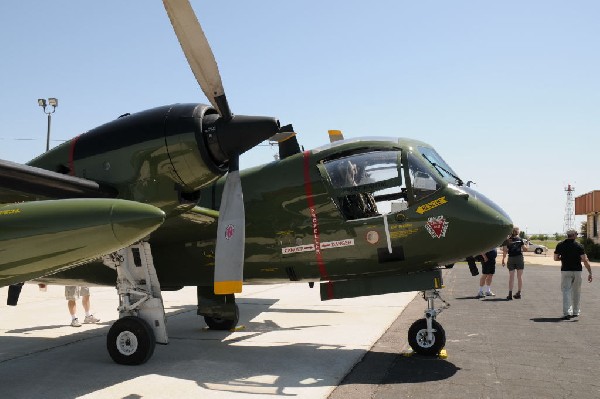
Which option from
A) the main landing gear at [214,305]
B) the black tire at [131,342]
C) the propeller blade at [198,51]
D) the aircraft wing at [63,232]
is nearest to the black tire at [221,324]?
the main landing gear at [214,305]

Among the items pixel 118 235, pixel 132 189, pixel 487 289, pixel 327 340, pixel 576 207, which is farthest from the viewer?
pixel 576 207

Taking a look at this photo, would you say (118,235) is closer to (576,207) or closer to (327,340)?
(327,340)

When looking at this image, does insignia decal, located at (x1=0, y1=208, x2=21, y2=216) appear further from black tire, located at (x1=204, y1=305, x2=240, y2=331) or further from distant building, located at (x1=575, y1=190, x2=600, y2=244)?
distant building, located at (x1=575, y1=190, x2=600, y2=244)

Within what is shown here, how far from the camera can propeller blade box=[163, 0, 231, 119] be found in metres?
7.45

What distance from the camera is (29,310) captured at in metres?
14.4

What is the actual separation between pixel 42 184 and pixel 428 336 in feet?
20.8

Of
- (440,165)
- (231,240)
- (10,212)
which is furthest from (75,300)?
(440,165)

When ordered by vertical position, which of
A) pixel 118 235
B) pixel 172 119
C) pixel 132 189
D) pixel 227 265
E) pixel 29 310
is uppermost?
pixel 172 119

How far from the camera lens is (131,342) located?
8.34 m

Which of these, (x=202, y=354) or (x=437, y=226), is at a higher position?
(x=437, y=226)

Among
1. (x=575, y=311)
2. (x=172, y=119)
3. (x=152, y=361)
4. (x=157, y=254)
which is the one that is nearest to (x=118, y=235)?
(x=172, y=119)

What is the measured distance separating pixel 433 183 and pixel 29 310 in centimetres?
1183

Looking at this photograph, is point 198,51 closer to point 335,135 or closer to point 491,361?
point 335,135

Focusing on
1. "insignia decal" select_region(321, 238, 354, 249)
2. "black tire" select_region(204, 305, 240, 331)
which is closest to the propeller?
"insignia decal" select_region(321, 238, 354, 249)
